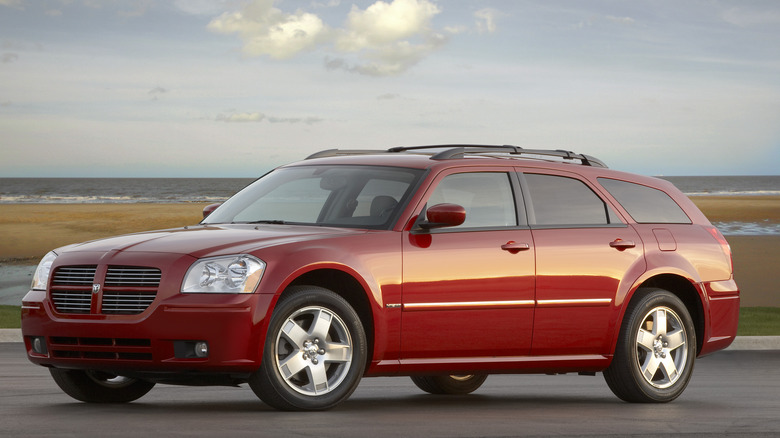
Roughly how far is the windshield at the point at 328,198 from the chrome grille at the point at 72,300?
1.42m

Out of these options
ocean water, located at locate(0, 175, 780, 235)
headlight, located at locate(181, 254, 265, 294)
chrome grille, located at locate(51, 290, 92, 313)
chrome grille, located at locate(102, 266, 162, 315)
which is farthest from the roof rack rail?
ocean water, located at locate(0, 175, 780, 235)

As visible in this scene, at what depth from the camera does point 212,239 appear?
8086 mm

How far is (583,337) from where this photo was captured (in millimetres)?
9367

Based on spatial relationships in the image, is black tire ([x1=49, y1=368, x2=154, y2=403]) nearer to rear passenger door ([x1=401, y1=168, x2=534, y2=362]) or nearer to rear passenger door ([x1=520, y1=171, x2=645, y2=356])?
rear passenger door ([x1=401, y1=168, x2=534, y2=362])

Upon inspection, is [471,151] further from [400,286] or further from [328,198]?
[400,286]

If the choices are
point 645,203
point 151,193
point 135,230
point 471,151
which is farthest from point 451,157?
point 151,193

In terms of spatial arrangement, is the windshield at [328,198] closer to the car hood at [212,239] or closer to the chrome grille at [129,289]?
the car hood at [212,239]

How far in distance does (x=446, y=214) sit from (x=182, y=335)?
1891 mm

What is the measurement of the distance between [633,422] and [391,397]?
7.74ft

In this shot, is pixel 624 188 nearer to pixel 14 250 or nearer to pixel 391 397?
pixel 391 397

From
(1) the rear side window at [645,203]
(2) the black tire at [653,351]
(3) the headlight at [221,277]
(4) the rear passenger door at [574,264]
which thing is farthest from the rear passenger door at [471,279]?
(1) the rear side window at [645,203]

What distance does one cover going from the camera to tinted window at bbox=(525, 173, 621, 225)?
9388 millimetres

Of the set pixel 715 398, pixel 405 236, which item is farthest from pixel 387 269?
pixel 715 398

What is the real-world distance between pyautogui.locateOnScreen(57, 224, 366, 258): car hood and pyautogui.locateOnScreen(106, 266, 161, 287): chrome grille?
0.15m
